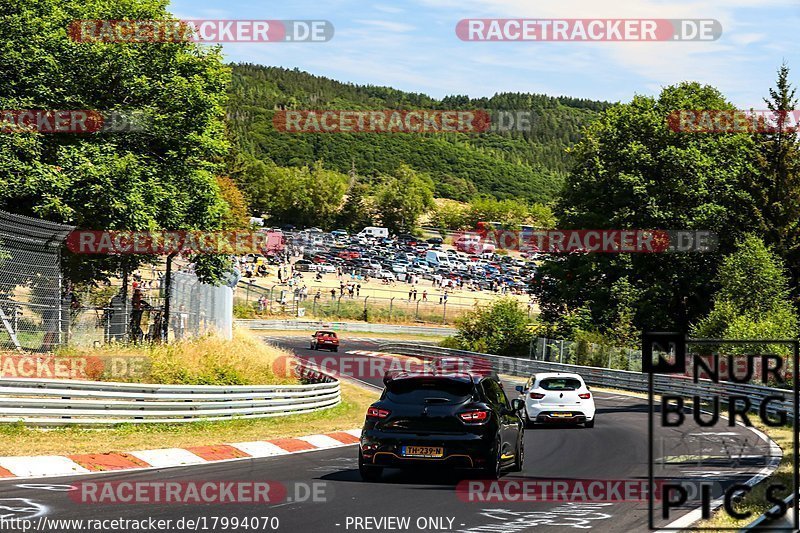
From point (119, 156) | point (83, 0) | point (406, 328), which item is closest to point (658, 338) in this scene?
point (119, 156)

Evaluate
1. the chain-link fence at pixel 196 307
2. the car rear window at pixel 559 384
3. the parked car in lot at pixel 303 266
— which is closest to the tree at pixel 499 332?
the chain-link fence at pixel 196 307

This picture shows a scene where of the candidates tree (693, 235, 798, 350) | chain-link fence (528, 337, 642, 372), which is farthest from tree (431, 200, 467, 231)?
tree (693, 235, 798, 350)

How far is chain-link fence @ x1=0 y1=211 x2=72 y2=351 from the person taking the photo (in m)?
20.0

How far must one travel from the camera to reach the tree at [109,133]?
1178 inches

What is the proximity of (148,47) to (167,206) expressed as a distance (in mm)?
5041

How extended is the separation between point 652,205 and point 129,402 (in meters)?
41.2

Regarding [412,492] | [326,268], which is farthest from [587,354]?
[326,268]

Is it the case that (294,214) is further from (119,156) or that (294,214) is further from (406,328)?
(119,156)

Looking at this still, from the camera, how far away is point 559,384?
2506 cm

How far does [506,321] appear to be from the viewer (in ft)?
201

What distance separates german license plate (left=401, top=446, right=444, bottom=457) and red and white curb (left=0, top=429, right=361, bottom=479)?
424cm

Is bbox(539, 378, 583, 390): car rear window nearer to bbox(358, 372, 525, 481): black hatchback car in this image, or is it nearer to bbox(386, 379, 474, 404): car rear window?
bbox(358, 372, 525, 481): black hatchback car

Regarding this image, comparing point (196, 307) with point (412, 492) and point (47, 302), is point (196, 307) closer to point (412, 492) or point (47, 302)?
point (47, 302)

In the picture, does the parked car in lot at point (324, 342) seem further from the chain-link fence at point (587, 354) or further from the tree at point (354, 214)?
the tree at point (354, 214)
